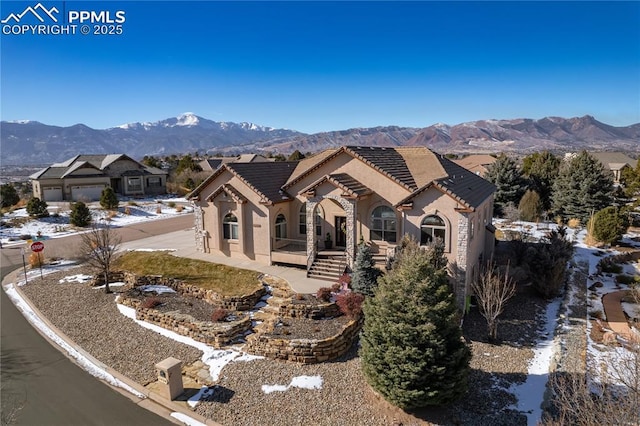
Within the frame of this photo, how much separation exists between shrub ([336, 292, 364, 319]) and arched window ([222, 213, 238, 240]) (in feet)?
33.1

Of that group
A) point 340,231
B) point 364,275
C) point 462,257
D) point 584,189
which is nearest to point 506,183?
point 584,189

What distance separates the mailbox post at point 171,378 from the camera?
1275 cm

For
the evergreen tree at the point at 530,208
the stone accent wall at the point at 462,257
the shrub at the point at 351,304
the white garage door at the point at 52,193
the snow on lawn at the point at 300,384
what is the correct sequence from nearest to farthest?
the snow on lawn at the point at 300,384
the shrub at the point at 351,304
the stone accent wall at the point at 462,257
the evergreen tree at the point at 530,208
the white garage door at the point at 52,193

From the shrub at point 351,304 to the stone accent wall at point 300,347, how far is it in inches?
51.1

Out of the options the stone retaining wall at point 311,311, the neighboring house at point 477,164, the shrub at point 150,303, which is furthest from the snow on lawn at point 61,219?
the neighboring house at point 477,164

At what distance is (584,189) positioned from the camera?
3706 cm

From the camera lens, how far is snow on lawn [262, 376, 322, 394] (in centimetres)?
1317

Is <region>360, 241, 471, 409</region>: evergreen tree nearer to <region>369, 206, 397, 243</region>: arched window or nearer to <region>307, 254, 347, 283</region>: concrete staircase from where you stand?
<region>307, 254, 347, 283</region>: concrete staircase

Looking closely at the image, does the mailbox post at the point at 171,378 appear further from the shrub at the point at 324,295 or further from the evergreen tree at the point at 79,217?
the evergreen tree at the point at 79,217

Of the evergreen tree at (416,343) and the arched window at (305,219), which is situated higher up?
the arched window at (305,219)

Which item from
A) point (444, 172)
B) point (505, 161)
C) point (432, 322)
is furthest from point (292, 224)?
point (505, 161)

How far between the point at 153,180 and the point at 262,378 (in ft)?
181

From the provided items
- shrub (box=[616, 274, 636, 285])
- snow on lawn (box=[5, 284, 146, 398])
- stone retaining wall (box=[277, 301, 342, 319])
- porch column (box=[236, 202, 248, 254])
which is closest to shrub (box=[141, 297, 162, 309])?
snow on lawn (box=[5, 284, 146, 398])

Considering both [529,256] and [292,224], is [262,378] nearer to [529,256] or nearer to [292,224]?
[292,224]
